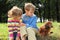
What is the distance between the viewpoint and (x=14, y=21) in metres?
6.36

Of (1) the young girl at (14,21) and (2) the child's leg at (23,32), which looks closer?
(1) the young girl at (14,21)

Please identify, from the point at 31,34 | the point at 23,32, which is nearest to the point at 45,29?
the point at 31,34

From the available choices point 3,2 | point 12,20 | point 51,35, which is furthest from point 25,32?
point 3,2

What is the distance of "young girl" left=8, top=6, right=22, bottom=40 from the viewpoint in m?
6.32

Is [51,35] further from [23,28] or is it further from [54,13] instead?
[54,13]

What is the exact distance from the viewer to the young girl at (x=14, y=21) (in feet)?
20.7

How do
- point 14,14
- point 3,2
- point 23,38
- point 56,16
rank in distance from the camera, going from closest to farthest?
point 14,14 < point 23,38 < point 56,16 < point 3,2

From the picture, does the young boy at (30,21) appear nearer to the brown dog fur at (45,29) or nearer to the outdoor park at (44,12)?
the brown dog fur at (45,29)

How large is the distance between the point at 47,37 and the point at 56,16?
1298cm

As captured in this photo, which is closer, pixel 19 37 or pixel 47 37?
pixel 19 37

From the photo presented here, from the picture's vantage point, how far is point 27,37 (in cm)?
677

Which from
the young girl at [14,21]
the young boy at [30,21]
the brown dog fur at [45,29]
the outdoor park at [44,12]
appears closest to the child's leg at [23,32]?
the young boy at [30,21]

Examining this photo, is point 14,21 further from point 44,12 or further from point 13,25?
point 44,12

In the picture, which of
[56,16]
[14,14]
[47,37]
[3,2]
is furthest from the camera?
[3,2]
